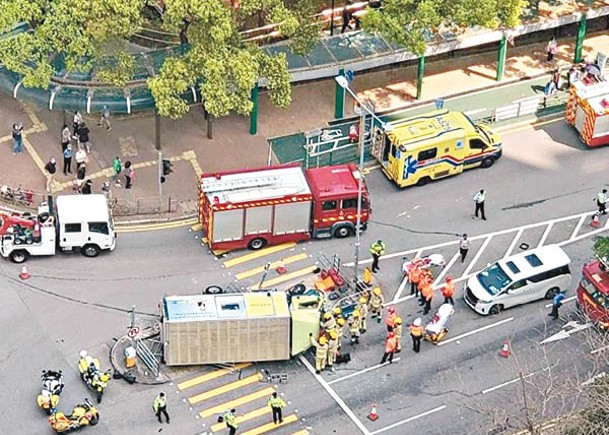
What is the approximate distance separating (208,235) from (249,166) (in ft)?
19.2

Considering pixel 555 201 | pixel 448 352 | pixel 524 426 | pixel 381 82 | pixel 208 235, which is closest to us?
pixel 524 426

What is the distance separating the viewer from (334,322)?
53062mm

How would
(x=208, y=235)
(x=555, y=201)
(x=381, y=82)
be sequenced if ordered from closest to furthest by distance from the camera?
(x=208, y=235) → (x=555, y=201) → (x=381, y=82)

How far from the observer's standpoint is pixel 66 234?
57344 millimetres

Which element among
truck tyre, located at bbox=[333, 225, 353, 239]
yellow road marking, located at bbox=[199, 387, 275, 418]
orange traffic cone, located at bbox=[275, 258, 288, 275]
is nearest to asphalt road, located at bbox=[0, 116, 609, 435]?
yellow road marking, located at bbox=[199, 387, 275, 418]

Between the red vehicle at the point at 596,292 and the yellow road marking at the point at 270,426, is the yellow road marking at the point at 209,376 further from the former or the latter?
the red vehicle at the point at 596,292

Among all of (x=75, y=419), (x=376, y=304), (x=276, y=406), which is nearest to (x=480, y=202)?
(x=376, y=304)

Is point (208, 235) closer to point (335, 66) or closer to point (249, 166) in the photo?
point (249, 166)

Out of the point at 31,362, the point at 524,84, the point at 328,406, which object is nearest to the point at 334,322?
the point at 328,406

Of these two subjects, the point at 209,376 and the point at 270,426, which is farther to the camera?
the point at 209,376

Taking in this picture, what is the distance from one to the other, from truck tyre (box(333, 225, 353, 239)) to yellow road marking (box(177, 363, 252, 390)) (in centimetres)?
860

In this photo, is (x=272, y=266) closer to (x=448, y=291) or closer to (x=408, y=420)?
(x=448, y=291)

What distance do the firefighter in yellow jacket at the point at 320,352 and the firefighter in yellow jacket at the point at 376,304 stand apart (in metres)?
3.61

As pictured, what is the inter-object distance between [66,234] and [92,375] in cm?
800
